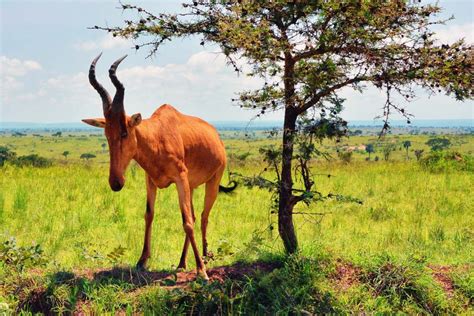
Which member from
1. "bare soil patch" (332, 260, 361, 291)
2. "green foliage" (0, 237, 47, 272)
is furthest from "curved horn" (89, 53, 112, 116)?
"bare soil patch" (332, 260, 361, 291)

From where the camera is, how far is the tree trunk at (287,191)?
23.3 feet

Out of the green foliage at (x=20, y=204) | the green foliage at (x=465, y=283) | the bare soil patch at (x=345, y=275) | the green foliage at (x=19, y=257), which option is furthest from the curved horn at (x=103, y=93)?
the green foliage at (x=20, y=204)

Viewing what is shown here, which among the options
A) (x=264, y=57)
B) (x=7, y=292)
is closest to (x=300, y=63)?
(x=264, y=57)

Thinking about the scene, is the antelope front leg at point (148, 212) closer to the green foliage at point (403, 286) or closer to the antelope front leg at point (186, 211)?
the antelope front leg at point (186, 211)

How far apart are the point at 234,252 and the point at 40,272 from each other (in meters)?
2.83

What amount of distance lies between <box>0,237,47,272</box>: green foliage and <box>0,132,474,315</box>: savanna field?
2cm

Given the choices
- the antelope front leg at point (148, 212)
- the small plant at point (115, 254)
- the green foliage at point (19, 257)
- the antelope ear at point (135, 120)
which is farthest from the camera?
the small plant at point (115, 254)

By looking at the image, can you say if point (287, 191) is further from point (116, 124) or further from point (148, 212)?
point (116, 124)

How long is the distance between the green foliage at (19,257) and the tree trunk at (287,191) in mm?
3221

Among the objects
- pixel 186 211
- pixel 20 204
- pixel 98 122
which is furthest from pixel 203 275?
pixel 20 204

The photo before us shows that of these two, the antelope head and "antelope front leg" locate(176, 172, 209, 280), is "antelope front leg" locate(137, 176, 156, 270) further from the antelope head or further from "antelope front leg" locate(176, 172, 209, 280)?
the antelope head

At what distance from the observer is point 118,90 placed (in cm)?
612

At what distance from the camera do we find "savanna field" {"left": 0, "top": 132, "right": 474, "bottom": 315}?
6.37 meters

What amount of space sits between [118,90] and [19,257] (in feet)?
9.29
